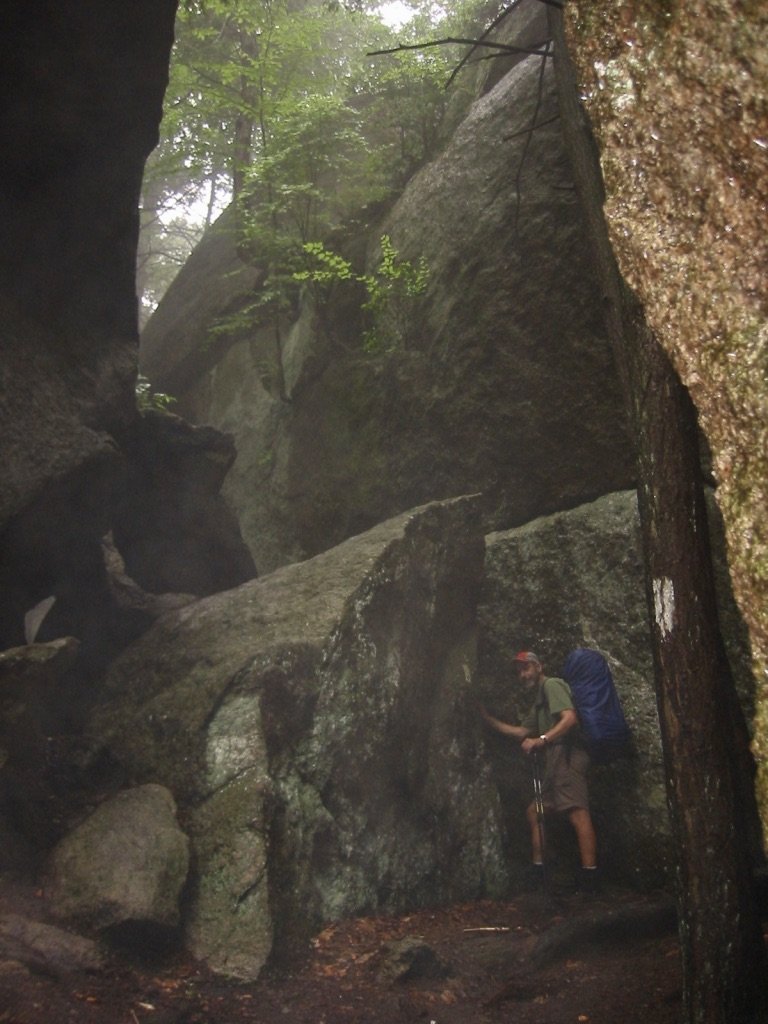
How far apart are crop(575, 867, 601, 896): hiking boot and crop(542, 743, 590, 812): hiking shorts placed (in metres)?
0.62

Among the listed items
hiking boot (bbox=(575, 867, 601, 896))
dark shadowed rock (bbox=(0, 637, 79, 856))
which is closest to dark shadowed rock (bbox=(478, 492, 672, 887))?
hiking boot (bbox=(575, 867, 601, 896))

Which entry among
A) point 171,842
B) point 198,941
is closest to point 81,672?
point 171,842

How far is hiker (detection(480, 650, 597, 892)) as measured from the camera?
8031 millimetres

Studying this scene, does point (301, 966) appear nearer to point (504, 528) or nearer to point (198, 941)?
point (198, 941)

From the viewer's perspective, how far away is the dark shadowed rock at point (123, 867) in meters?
5.59

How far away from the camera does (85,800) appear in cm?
666

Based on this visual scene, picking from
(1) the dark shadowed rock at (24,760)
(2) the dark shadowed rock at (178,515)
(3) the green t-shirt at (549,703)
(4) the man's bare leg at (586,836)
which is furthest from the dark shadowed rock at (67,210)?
(4) the man's bare leg at (586,836)

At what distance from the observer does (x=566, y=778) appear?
8.17 metres

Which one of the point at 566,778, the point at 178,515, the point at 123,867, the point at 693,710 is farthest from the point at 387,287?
the point at 693,710

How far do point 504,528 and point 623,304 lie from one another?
542 centimetres

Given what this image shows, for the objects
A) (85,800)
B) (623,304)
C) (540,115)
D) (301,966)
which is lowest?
(301,966)

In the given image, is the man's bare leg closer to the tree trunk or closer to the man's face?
the man's face

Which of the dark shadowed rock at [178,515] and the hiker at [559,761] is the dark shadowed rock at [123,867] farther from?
the dark shadowed rock at [178,515]

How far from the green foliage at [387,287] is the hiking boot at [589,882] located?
730cm
